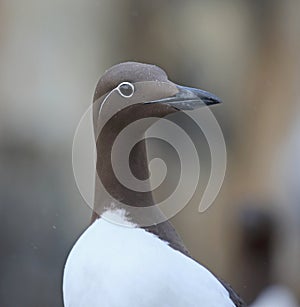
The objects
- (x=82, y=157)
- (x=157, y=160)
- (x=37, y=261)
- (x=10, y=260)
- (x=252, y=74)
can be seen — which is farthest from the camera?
(x=252, y=74)

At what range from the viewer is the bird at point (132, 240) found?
0.98 meters

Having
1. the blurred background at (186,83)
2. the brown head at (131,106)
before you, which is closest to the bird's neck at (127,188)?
the brown head at (131,106)

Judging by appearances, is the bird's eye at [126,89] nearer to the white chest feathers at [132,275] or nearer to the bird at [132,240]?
the bird at [132,240]

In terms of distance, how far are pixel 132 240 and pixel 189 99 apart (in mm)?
144

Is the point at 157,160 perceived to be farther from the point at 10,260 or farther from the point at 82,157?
the point at 10,260

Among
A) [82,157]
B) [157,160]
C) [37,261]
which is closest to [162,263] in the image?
[82,157]

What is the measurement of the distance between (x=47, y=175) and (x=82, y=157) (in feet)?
2.44

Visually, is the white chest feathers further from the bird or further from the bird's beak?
the bird's beak

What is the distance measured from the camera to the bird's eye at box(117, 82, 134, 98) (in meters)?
0.99

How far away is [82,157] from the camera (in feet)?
5.93

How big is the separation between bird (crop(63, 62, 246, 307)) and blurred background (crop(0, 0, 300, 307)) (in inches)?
51.2

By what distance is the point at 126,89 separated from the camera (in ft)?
3.25

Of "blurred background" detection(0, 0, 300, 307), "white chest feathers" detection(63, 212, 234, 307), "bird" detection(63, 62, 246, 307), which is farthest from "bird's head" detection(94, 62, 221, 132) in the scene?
"blurred background" detection(0, 0, 300, 307)

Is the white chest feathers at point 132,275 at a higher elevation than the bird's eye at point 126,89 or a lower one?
lower
